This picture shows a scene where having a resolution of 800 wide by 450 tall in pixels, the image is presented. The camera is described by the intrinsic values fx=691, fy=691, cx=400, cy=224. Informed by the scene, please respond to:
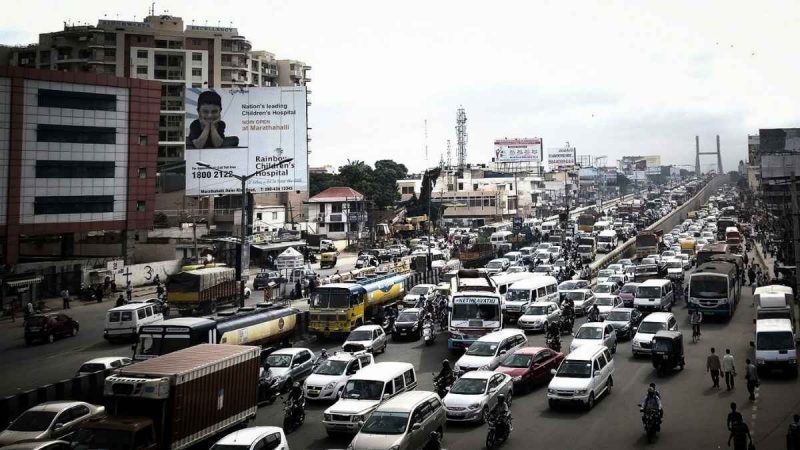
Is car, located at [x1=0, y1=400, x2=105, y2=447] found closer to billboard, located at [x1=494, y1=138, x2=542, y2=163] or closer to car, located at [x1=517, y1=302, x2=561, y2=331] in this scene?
car, located at [x1=517, y1=302, x2=561, y2=331]

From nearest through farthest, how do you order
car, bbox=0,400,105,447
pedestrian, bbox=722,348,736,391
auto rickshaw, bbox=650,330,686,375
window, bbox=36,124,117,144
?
car, bbox=0,400,105,447 < pedestrian, bbox=722,348,736,391 < auto rickshaw, bbox=650,330,686,375 < window, bbox=36,124,117,144

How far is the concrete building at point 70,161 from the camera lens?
44.0 meters

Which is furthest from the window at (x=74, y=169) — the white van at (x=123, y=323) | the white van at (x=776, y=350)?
the white van at (x=776, y=350)

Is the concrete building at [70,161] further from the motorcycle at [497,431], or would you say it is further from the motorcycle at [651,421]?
the motorcycle at [651,421]

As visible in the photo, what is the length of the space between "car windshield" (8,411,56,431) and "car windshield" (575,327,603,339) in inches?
643

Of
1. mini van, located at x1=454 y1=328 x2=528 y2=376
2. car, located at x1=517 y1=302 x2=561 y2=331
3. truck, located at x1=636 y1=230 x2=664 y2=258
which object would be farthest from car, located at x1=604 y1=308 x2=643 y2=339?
truck, located at x1=636 y1=230 x2=664 y2=258

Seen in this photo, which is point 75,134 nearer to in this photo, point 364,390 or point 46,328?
point 46,328

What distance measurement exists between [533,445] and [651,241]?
1856 inches

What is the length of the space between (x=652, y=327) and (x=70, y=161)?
39.1 metres

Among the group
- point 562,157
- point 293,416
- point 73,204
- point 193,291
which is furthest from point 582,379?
point 562,157

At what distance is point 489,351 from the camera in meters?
21.1

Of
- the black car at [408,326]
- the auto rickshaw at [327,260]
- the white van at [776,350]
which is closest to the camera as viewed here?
the white van at [776,350]

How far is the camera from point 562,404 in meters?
17.7

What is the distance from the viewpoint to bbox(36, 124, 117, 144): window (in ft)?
149
